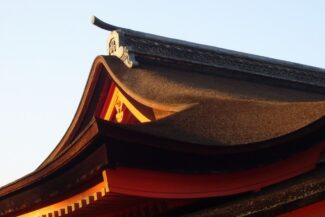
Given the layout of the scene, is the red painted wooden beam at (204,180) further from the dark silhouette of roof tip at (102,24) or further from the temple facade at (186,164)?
the dark silhouette of roof tip at (102,24)

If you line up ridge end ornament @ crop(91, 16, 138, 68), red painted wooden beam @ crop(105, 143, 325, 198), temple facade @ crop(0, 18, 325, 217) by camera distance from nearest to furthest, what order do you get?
Result: temple facade @ crop(0, 18, 325, 217), red painted wooden beam @ crop(105, 143, 325, 198), ridge end ornament @ crop(91, 16, 138, 68)

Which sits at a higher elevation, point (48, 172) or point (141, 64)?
point (141, 64)

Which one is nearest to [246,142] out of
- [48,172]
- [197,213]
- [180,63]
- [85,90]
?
[197,213]

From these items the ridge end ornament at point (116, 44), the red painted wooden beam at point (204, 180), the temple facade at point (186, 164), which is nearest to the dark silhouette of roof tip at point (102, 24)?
the ridge end ornament at point (116, 44)

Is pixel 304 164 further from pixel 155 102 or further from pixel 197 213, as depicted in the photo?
pixel 155 102

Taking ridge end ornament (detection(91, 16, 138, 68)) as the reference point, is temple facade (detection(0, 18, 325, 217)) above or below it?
below

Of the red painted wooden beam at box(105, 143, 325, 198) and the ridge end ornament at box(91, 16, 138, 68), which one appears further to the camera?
the ridge end ornament at box(91, 16, 138, 68)

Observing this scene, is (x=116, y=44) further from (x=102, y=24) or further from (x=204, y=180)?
(x=204, y=180)

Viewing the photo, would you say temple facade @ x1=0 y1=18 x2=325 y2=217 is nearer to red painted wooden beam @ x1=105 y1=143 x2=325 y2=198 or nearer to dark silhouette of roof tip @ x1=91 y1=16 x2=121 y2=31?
red painted wooden beam @ x1=105 y1=143 x2=325 y2=198

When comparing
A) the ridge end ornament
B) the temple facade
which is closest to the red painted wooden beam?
the temple facade

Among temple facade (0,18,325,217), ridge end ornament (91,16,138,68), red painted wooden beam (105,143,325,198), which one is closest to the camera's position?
temple facade (0,18,325,217)

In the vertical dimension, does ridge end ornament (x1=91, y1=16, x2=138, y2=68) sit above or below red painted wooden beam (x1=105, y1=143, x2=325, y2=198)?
above

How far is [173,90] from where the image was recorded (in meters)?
7.18

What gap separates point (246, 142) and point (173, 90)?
209 cm
